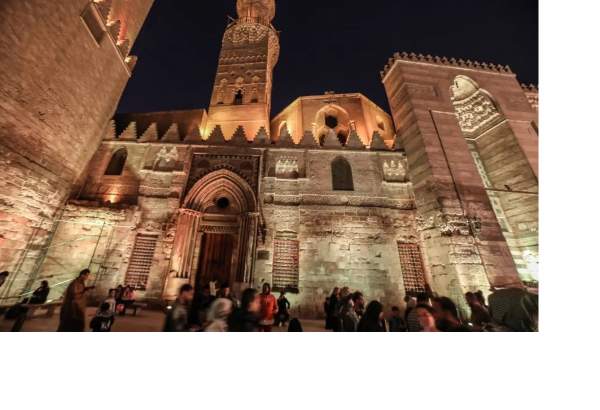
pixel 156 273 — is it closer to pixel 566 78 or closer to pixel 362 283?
pixel 362 283

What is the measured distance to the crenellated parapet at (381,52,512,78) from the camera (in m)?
11.8

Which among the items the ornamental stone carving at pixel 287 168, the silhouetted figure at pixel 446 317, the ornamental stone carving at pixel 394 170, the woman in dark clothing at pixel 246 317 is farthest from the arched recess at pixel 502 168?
the woman in dark clothing at pixel 246 317

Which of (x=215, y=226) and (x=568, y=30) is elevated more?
(x=568, y=30)

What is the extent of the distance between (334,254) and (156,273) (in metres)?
5.83

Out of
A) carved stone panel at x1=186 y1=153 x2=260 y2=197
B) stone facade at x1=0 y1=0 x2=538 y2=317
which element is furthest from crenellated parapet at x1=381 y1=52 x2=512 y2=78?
carved stone panel at x1=186 y1=153 x2=260 y2=197

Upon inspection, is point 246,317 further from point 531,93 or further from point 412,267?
point 531,93

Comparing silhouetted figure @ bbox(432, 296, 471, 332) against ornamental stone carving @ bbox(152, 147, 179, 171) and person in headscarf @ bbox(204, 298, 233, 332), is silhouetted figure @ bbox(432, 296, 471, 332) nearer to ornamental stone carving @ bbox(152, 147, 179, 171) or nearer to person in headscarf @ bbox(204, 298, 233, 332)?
person in headscarf @ bbox(204, 298, 233, 332)

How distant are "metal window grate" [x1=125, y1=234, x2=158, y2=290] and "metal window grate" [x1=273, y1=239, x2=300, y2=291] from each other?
4.11 m

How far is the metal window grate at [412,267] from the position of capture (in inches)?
319

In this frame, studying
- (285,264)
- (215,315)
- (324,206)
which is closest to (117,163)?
(285,264)

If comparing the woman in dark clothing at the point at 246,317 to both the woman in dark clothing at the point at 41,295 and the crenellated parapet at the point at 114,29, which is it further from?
the crenellated parapet at the point at 114,29
